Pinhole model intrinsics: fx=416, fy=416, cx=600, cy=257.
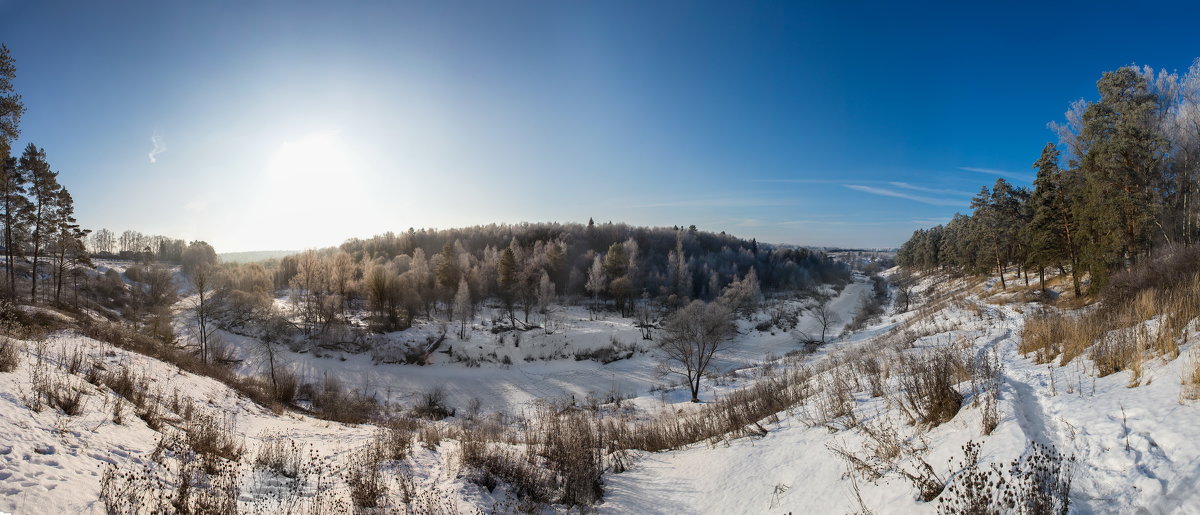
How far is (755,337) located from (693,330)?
80.9 ft

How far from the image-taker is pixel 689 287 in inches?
2618

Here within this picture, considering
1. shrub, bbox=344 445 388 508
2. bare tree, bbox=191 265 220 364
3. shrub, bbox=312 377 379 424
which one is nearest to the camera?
shrub, bbox=344 445 388 508

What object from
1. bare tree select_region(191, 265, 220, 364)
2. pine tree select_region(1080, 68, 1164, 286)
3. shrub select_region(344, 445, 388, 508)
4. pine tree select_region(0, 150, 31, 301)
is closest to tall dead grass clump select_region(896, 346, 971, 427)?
shrub select_region(344, 445, 388, 508)

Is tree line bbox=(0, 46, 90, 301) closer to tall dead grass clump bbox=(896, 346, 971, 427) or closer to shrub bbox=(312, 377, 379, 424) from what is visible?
shrub bbox=(312, 377, 379, 424)

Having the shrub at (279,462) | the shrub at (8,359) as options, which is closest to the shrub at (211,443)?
the shrub at (279,462)

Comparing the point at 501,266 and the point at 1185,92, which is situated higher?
the point at 1185,92

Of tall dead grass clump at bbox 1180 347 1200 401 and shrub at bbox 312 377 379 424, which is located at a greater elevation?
tall dead grass clump at bbox 1180 347 1200 401

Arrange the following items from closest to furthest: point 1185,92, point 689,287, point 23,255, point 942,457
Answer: point 942,457, point 1185,92, point 23,255, point 689,287

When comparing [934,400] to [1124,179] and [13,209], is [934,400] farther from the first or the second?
[13,209]

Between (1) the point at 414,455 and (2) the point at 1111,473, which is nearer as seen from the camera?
→ (2) the point at 1111,473

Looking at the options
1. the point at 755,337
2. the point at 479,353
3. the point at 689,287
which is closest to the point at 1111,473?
the point at 479,353

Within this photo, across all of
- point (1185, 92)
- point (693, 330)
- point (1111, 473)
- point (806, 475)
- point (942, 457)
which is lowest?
point (693, 330)

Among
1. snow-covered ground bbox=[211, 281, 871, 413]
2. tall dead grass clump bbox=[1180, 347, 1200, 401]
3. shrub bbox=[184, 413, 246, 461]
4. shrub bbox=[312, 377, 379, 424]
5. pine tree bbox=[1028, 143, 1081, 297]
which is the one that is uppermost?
pine tree bbox=[1028, 143, 1081, 297]

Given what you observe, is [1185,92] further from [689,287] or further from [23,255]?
[23,255]
